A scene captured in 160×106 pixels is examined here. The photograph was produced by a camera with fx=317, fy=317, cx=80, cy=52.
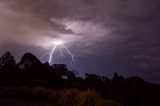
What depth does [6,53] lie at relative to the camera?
1885 inches

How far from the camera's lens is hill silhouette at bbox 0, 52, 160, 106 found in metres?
22.5

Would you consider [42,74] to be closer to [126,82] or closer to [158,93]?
Answer: [126,82]

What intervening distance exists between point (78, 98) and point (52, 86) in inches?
696

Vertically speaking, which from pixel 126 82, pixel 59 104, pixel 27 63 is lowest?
pixel 59 104

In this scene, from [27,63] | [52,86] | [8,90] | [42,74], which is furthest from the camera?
[27,63]

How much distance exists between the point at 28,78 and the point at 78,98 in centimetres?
1960

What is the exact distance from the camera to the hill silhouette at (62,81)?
74.0ft

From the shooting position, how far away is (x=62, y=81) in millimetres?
39406

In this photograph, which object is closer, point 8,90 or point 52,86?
point 8,90

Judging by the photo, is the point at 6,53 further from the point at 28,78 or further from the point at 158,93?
the point at 158,93

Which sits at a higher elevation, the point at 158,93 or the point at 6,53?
the point at 6,53

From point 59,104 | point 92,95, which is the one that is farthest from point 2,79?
point 92,95

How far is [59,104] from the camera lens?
68.3 feet

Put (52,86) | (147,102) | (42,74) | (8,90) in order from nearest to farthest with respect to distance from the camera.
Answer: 1. (147,102)
2. (8,90)
3. (52,86)
4. (42,74)
